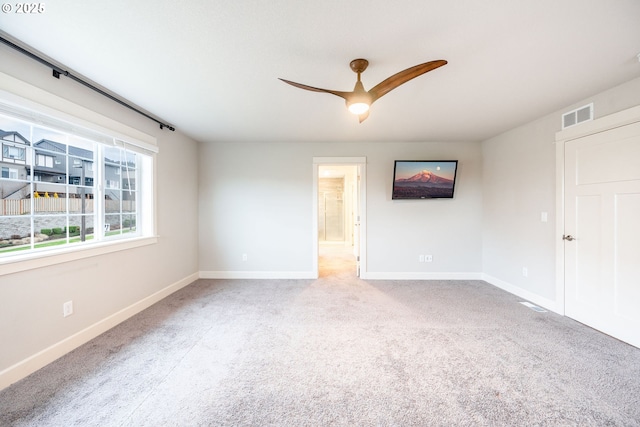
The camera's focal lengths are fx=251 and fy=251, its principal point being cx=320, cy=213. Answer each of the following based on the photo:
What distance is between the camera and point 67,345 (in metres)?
2.14

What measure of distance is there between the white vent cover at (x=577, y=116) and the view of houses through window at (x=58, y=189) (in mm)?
4982

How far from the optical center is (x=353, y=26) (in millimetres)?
1598

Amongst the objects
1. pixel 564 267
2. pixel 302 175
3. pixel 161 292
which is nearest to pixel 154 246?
pixel 161 292

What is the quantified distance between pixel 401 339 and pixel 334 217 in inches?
258

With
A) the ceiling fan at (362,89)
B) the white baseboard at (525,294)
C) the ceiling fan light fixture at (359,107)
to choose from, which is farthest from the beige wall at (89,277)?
the white baseboard at (525,294)

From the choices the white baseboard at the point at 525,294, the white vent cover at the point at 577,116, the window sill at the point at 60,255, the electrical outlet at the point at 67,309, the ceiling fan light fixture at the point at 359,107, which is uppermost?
the white vent cover at the point at 577,116

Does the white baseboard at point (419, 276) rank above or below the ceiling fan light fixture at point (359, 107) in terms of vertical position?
below

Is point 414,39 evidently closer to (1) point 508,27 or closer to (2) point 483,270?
(1) point 508,27

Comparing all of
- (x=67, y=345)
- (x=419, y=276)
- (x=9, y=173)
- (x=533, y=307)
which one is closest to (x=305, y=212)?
(x=419, y=276)

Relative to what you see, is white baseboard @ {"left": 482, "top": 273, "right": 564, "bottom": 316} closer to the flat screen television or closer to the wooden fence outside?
the flat screen television

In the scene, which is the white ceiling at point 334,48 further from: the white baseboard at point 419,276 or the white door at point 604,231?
the white baseboard at point 419,276

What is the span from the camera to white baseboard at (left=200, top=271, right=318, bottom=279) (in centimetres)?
439

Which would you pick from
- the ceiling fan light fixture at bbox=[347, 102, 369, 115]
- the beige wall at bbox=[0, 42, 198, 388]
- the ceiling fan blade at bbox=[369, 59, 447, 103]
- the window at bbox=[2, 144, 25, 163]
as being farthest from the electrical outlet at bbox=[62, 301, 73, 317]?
the ceiling fan blade at bbox=[369, 59, 447, 103]

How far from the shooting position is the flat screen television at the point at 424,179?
13.6 feet
